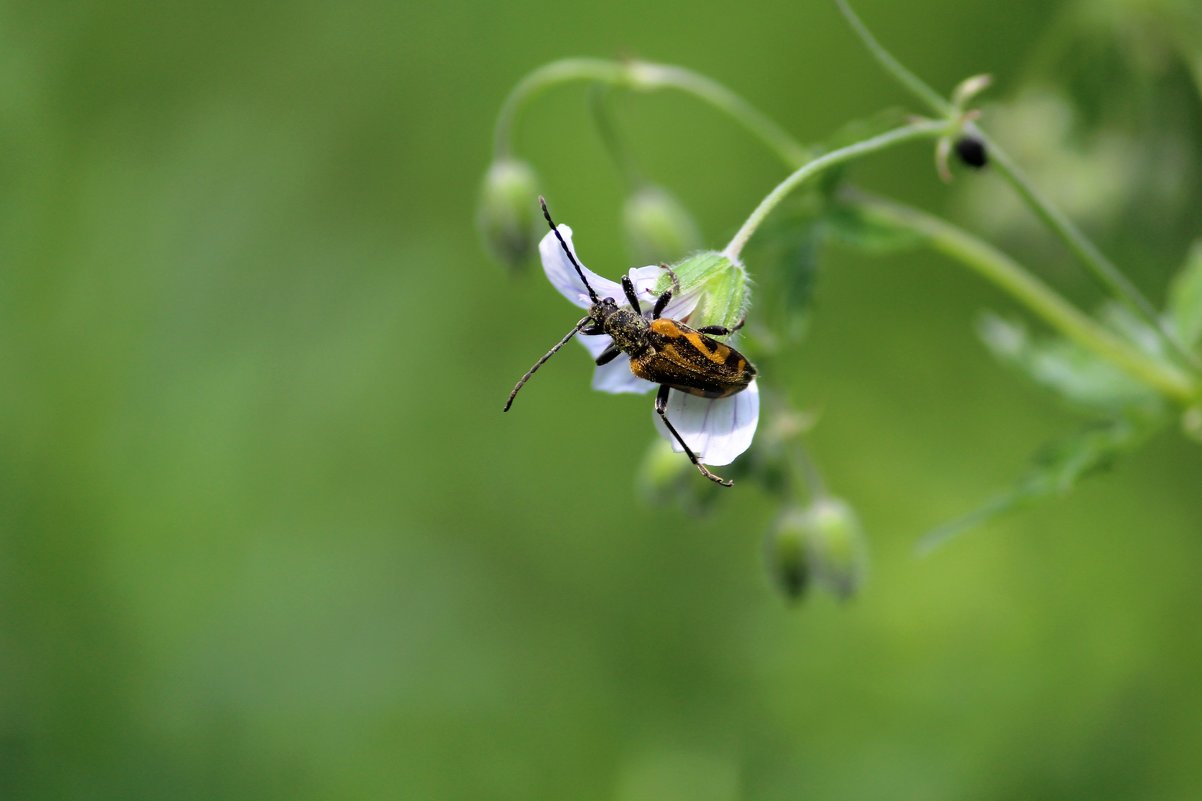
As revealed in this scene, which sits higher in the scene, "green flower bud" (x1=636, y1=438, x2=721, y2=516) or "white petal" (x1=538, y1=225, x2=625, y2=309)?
"green flower bud" (x1=636, y1=438, x2=721, y2=516)

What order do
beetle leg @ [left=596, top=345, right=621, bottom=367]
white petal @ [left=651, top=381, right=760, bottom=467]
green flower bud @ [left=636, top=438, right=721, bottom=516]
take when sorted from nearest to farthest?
white petal @ [left=651, top=381, right=760, bottom=467] < beetle leg @ [left=596, top=345, right=621, bottom=367] < green flower bud @ [left=636, top=438, right=721, bottom=516]

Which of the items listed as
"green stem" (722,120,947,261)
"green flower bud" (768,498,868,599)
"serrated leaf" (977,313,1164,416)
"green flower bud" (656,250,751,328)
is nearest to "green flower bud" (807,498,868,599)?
"green flower bud" (768,498,868,599)

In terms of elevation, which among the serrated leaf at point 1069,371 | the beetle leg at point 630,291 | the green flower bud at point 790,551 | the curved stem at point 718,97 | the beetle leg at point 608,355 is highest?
the serrated leaf at point 1069,371

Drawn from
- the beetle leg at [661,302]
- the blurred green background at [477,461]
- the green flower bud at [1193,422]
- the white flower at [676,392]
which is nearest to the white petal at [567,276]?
the white flower at [676,392]

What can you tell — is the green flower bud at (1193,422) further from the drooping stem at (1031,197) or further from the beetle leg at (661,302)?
the beetle leg at (661,302)

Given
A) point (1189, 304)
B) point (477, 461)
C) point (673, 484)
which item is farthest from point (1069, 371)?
point (477, 461)

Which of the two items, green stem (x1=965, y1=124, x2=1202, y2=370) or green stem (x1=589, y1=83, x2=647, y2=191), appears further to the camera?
green stem (x1=589, y1=83, x2=647, y2=191)

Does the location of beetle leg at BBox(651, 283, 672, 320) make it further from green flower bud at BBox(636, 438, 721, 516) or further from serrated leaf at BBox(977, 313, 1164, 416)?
serrated leaf at BBox(977, 313, 1164, 416)
